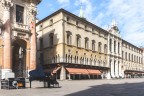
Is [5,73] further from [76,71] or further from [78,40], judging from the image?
[78,40]

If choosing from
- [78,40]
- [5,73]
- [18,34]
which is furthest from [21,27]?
[78,40]

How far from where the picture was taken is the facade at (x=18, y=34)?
125 feet

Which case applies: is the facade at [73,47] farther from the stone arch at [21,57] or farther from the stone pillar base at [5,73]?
the stone pillar base at [5,73]

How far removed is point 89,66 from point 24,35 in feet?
84.8

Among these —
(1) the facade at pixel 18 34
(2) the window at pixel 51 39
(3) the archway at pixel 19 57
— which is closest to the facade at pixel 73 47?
(2) the window at pixel 51 39

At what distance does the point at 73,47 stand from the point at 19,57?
15.2 m

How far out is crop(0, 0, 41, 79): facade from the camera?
3803cm

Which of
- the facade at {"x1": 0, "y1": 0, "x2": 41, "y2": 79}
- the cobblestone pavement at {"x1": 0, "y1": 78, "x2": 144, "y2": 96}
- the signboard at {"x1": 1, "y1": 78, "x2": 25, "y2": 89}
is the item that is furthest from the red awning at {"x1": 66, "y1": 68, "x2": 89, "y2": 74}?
the signboard at {"x1": 1, "y1": 78, "x2": 25, "y2": 89}

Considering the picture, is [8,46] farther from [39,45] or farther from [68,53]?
[39,45]

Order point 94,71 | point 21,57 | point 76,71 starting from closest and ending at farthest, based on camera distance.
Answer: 1. point 21,57
2. point 76,71
3. point 94,71

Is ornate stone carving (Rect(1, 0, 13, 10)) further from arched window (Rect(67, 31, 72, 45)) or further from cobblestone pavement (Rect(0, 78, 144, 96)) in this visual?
arched window (Rect(67, 31, 72, 45))

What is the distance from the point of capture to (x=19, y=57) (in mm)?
46375

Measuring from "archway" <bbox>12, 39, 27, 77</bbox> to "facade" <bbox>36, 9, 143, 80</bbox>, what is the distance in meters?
9.44

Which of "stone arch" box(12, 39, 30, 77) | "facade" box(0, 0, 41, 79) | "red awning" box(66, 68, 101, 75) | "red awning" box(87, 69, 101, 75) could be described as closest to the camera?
"facade" box(0, 0, 41, 79)
